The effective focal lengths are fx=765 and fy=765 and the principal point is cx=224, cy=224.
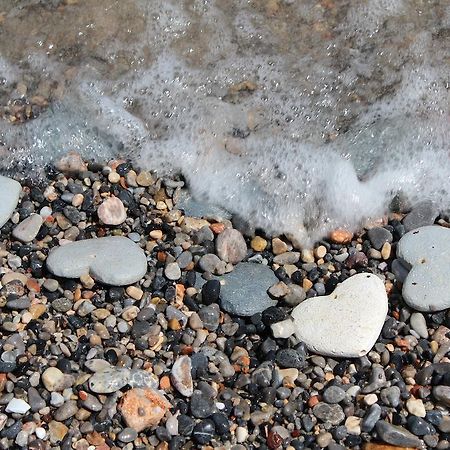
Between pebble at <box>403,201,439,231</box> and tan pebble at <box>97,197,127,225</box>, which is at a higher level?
pebble at <box>403,201,439,231</box>

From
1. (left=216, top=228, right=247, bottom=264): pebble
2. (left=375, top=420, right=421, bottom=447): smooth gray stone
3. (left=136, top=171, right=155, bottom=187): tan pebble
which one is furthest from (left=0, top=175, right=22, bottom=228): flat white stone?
(left=375, top=420, right=421, bottom=447): smooth gray stone

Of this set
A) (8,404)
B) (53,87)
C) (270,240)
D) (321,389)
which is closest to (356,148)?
(270,240)

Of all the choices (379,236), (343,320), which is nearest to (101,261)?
(343,320)

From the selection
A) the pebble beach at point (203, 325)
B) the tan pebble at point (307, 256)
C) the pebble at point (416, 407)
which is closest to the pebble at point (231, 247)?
the pebble beach at point (203, 325)

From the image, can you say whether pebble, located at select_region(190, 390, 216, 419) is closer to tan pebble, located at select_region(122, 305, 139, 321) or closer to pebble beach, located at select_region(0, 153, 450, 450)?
pebble beach, located at select_region(0, 153, 450, 450)

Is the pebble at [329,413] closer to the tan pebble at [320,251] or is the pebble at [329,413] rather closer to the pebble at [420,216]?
the tan pebble at [320,251]

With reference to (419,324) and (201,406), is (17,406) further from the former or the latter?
(419,324)
